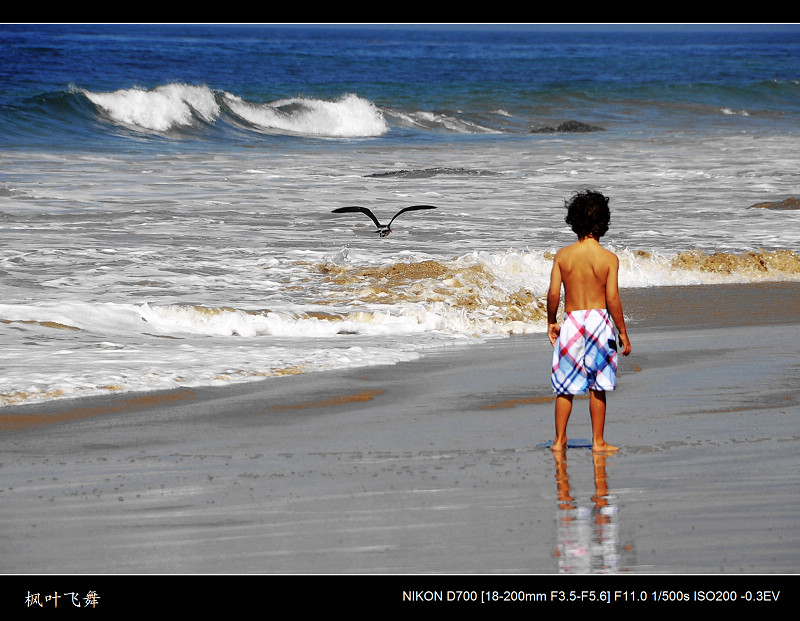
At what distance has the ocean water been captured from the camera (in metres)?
8.37

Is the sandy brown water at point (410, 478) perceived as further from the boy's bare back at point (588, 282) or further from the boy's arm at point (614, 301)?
the boy's bare back at point (588, 282)

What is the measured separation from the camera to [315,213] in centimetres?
1695

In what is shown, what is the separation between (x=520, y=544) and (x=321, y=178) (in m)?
19.2

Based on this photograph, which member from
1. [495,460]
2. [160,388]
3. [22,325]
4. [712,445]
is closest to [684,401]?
[712,445]

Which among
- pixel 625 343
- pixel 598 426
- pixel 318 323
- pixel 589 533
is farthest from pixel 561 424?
pixel 318 323

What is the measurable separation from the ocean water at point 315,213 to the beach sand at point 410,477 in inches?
36.1

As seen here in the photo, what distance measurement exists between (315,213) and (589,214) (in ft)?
39.7

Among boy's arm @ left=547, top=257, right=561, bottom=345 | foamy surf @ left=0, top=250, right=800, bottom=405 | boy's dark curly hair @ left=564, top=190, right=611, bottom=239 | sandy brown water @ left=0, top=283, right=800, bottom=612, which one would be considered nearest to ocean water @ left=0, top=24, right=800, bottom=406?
foamy surf @ left=0, top=250, right=800, bottom=405

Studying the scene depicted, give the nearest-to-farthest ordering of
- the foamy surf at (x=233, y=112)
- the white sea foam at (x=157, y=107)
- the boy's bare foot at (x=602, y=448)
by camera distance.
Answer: the boy's bare foot at (x=602, y=448) < the white sea foam at (x=157, y=107) < the foamy surf at (x=233, y=112)

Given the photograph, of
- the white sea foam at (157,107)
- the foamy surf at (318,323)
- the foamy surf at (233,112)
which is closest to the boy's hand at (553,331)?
the foamy surf at (318,323)

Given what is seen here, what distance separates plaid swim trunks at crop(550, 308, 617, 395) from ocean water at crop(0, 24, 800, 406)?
2467 millimetres

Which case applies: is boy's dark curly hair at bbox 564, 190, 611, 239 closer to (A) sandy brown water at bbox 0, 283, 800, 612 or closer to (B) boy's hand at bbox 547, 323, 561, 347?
(B) boy's hand at bbox 547, 323, 561, 347

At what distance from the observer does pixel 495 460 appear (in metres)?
4.82

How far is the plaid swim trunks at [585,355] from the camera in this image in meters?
5.02
